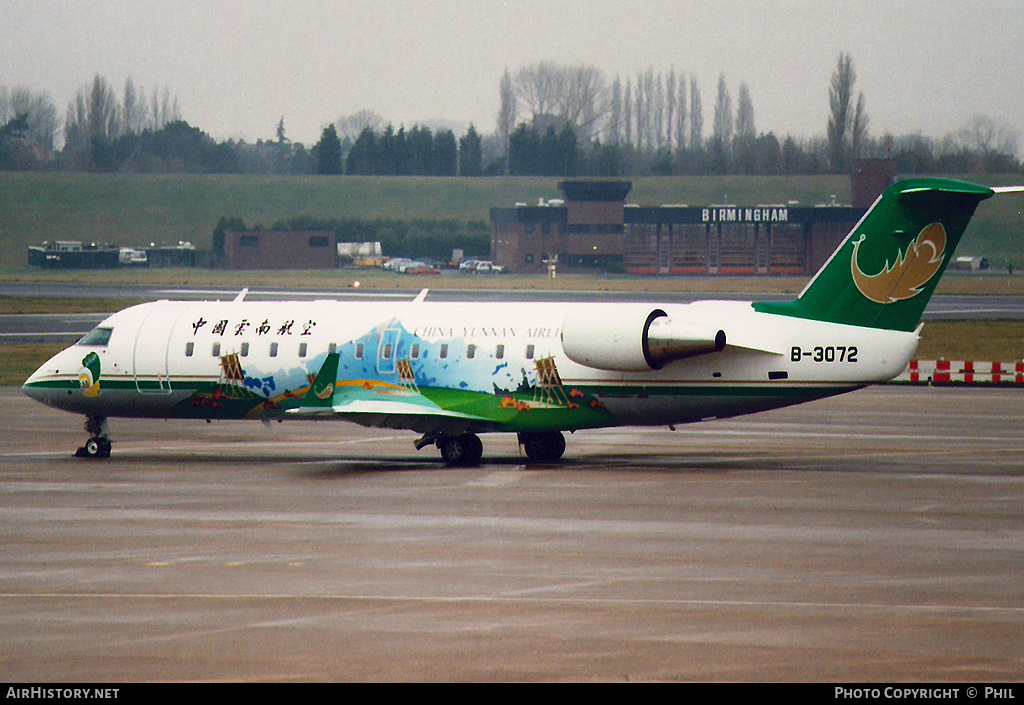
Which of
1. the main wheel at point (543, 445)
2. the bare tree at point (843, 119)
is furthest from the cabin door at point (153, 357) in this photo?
the bare tree at point (843, 119)

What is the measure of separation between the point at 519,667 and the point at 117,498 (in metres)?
13.5

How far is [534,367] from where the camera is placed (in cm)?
2891

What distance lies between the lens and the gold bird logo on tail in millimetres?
27172

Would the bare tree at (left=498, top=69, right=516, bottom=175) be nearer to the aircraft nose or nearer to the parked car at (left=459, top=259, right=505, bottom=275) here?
the parked car at (left=459, top=259, right=505, bottom=275)

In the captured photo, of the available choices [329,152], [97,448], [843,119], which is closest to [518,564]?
[97,448]

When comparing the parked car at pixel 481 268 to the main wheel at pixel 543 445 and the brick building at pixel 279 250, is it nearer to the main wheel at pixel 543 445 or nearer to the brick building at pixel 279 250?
the brick building at pixel 279 250

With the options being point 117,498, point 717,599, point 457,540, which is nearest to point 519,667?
point 717,599

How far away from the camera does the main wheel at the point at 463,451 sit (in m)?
29.2

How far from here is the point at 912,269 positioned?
27234 millimetres

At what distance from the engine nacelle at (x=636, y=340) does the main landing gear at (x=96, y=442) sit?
417 inches

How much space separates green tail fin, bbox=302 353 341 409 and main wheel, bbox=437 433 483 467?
2.54m

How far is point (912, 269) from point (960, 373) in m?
24.2
